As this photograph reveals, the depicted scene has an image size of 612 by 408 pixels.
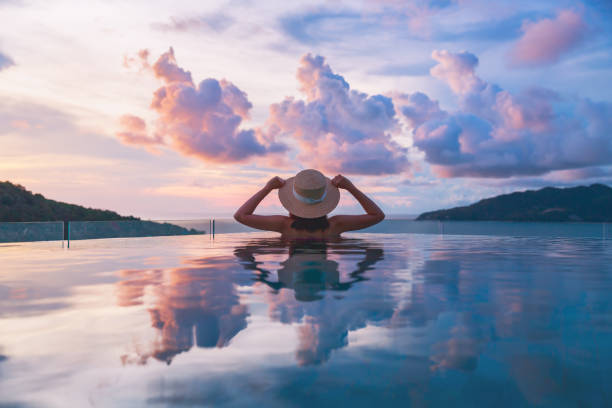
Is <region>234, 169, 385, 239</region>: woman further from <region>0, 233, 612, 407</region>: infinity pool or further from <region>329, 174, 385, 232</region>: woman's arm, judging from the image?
<region>0, 233, 612, 407</region>: infinity pool

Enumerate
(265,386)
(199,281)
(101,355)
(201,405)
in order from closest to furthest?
(201,405), (265,386), (101,355), (199,281)

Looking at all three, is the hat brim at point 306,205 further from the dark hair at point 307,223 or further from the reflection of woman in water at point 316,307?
the reflection of woman in water at point 316,307

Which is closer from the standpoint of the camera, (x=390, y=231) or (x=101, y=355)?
(x=101, y=355)

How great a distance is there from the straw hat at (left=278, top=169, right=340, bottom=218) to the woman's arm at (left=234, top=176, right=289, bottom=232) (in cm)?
37

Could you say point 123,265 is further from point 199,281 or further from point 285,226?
point 285,226

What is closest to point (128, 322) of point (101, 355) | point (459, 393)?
→ point (101, 355)

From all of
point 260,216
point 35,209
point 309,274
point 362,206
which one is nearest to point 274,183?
point 260,216

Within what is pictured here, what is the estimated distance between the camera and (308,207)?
13.5 metres

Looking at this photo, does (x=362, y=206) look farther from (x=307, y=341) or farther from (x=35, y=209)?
(x=35, y=209)

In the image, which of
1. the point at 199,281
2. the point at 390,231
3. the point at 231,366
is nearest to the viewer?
the point at 231,366

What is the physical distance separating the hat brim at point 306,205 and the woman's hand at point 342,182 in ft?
1.45

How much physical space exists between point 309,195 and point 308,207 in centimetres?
44

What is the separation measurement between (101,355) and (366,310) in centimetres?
280

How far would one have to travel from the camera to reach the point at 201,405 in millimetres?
2707
